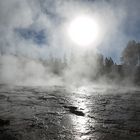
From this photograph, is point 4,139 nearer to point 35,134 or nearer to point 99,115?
point 35,134

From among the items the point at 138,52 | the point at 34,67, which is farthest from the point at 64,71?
the point at 138,52

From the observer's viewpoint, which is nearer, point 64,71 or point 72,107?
point 72,107

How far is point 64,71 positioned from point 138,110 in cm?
2642

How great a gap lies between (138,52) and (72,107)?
106 ft

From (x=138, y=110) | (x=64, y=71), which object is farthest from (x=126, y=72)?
(x=138, y=110)

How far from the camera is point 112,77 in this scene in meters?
34.9

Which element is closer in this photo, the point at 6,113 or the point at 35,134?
the point at 35,134

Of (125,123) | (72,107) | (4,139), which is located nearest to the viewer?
(4,139)

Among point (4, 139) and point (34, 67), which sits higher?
point (34, 67)

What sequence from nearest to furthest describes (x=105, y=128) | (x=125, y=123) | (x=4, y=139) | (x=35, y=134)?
(x=4, y=139)
(x=35, y=134)
(x=105, y=128)
(x=125, y=123)

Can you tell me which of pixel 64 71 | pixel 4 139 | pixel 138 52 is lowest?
pixel 4 139

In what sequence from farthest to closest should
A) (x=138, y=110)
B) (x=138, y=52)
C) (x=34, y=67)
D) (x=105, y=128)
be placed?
(x=138, y=52) → (x=34, y=67) → (x=138, y=110) → (x=105, y=128)

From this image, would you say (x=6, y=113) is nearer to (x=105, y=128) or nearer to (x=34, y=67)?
(x=105, y=128)

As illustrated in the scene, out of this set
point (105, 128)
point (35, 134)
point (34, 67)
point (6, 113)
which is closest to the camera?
point (35, 134)
